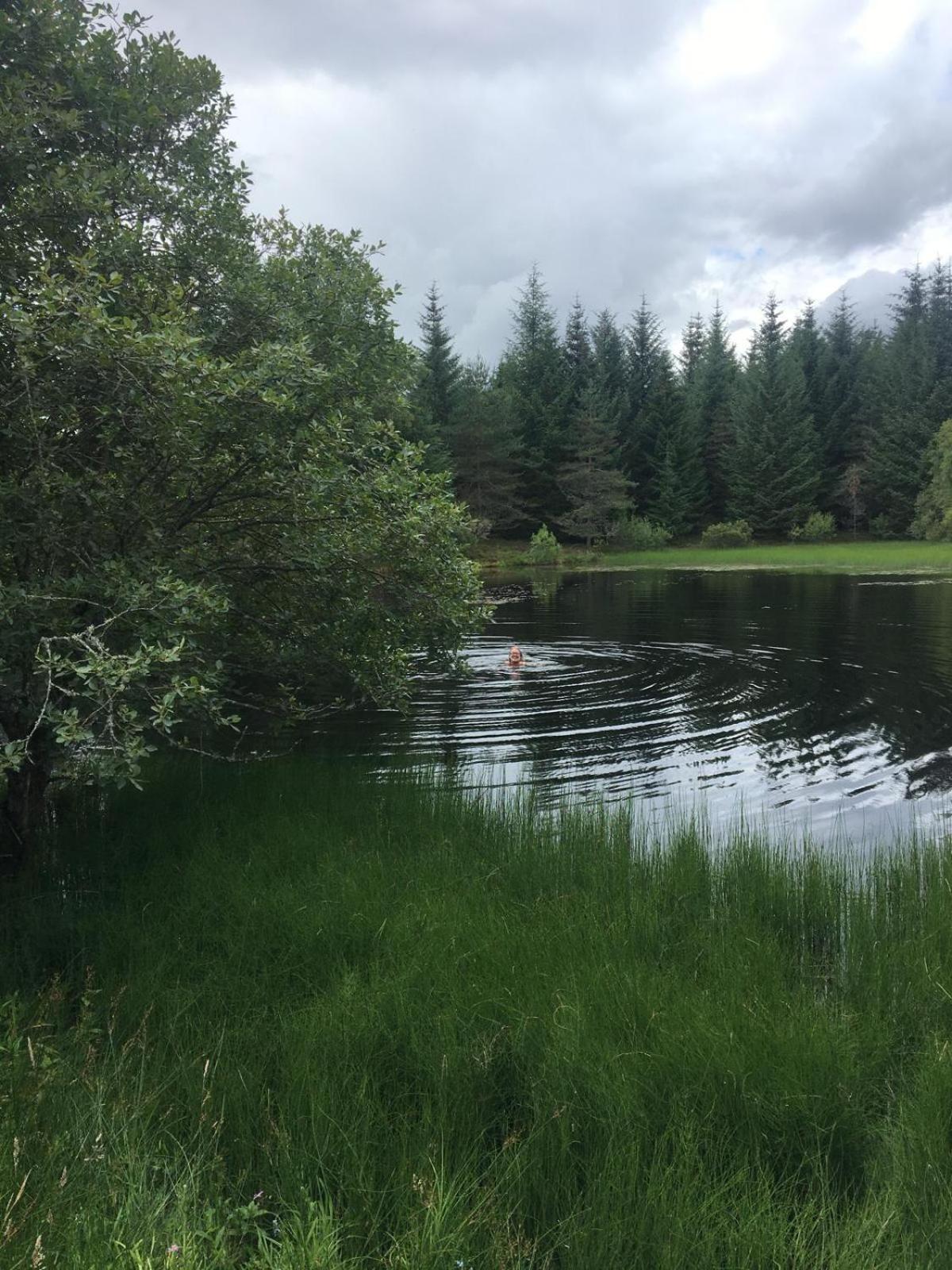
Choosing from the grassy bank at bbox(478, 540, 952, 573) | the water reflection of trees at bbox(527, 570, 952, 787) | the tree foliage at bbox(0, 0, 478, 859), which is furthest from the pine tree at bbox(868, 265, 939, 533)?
the tree foliage at bbox(0, 0, 478, 859)

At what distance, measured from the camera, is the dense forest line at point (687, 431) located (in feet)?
216

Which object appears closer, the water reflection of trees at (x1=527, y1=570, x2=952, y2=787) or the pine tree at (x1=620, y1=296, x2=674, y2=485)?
the water reflection of trees at (x1=527, y1=570, x2=952, y2=787)

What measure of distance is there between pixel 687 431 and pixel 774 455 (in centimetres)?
763

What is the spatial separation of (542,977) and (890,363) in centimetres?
8883

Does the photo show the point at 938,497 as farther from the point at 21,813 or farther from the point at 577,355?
the point at 21,813

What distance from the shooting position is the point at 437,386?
6600 cm

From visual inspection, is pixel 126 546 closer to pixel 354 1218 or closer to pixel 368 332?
pixel 368 332

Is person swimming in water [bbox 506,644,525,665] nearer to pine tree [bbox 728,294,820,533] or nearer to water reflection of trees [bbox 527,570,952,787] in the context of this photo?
water reflection of trees [bbox 527,570,952,787]

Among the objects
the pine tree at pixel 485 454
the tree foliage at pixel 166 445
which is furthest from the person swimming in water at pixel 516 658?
the pine tree at pixel 485 454

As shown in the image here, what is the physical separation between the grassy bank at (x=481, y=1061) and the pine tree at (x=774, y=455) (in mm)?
71130

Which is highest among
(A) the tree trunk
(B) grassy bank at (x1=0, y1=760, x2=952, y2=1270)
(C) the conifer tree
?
(C) the conifer tree

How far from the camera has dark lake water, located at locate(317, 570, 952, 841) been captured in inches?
403

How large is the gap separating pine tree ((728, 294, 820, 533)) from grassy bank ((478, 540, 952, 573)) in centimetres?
435

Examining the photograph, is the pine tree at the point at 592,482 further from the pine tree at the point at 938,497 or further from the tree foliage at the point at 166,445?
the tree foliage at the point at 166,445
